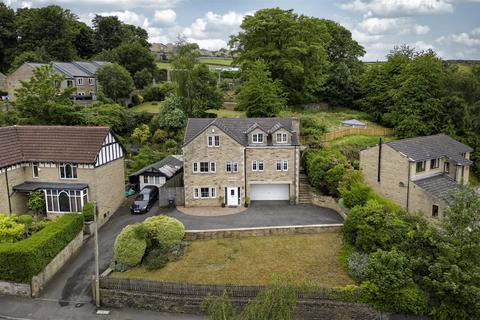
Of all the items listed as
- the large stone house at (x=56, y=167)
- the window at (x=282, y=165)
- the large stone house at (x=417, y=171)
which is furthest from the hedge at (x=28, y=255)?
the large stone house at (x=417, y=171)

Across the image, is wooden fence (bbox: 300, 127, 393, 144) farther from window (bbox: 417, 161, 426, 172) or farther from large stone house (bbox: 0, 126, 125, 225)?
large stone house (bbox: 0, 126, 125, 225)

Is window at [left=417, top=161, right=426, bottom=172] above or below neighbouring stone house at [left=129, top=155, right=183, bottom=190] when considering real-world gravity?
above

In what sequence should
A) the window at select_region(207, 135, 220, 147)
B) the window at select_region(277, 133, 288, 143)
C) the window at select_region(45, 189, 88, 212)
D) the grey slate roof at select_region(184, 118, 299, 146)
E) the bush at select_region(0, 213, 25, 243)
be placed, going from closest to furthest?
the bush at select_region(0, 213, 25, 243) < the window at select_region(45, 189, 88, 212) < the window at select_region(207, 135, 220, 147) < the grey slate roof at select_region(184, 118, 299, 146) < the window at select_region(277, 133, 288, 143)

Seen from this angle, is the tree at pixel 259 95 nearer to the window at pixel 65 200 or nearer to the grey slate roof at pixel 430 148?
the grey slate roof at pixel 430 148

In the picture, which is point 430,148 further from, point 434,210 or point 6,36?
point 6,36

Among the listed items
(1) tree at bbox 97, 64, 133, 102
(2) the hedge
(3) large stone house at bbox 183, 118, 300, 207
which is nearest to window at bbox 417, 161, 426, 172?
(3) large stone house at bbox 183, 118, 300, 207

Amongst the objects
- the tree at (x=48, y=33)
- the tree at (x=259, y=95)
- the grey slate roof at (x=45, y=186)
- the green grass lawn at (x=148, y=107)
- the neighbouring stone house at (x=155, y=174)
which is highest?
the tree at (x=48, y=33)

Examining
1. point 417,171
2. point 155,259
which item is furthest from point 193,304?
point 417,171

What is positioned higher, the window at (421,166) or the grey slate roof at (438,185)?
the window at (421,166)
